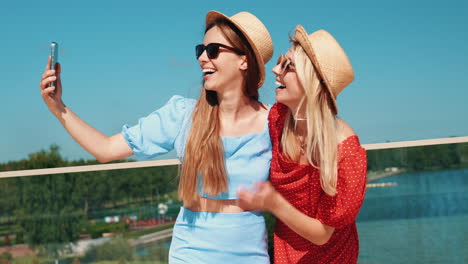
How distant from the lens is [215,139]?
7.27 feet

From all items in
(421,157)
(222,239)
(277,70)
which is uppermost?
(277,70)

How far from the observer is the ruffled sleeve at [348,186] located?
186cm

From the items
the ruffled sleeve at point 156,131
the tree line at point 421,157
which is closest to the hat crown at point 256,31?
the ruffled sleeve at point 156,131

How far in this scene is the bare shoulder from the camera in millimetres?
1943

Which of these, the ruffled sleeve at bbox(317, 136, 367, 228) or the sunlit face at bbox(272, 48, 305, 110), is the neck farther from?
the ruffled sleeve at bbox(317, 136, 367, 228)

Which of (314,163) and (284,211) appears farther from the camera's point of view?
(314,163)

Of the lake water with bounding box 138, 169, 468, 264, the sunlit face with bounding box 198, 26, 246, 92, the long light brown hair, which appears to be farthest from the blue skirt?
the lake water with bounding box 138, 169, 468, 264

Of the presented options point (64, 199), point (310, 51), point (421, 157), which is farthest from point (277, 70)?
point (64, 199)

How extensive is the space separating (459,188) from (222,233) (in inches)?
86.5

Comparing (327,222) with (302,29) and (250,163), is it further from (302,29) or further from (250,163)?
(302,29)

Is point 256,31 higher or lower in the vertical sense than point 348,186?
higher

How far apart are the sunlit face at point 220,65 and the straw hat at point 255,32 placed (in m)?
0.07

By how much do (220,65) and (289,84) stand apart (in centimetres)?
42

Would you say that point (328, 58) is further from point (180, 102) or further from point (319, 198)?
point (180, 102)
